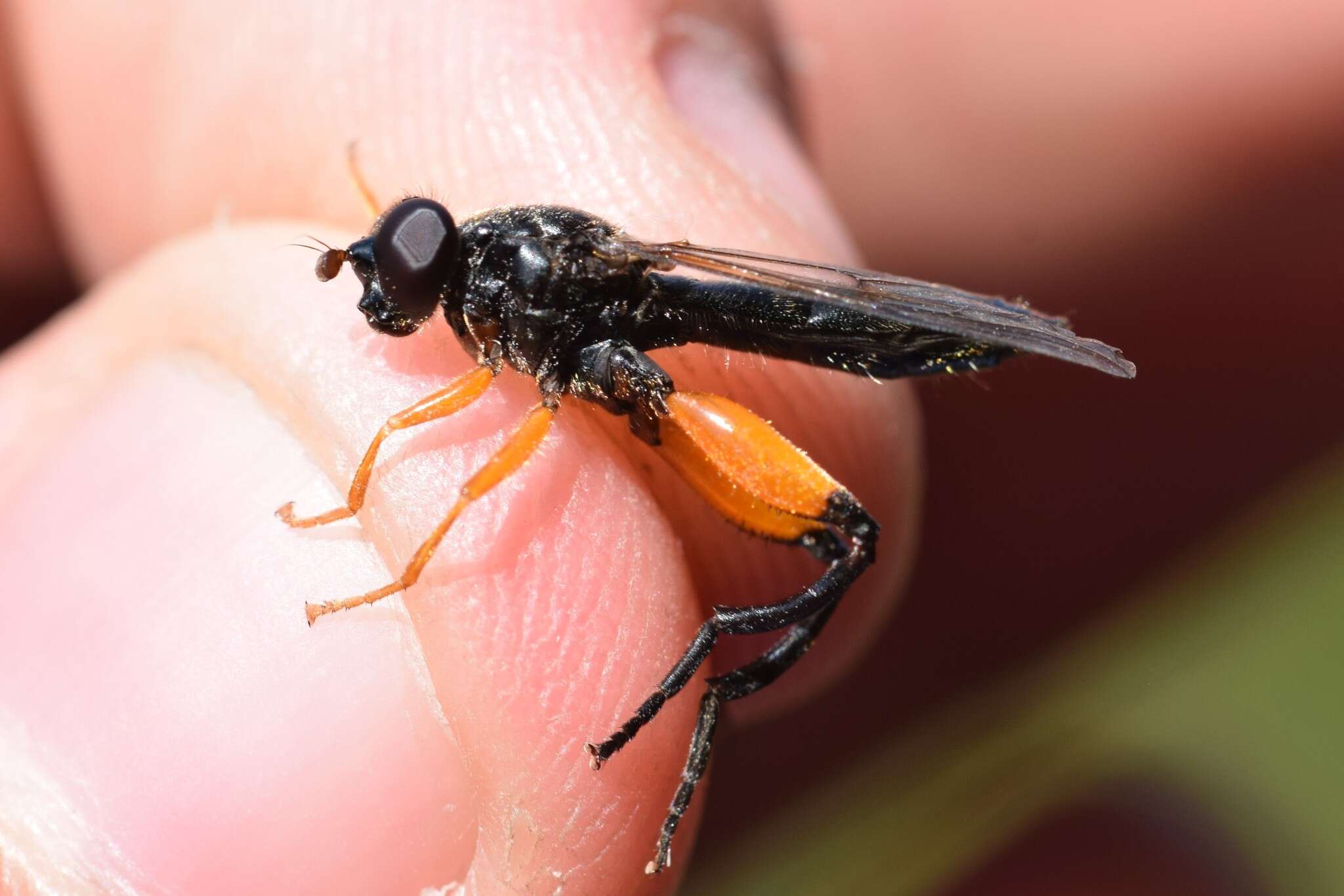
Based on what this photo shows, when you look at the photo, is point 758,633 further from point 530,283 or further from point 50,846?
point 50,846

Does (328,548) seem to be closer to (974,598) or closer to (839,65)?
→ (839,65)

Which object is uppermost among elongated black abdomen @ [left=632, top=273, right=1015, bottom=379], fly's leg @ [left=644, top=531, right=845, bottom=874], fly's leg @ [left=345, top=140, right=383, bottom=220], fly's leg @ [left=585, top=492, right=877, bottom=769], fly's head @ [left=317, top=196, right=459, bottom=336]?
fly's leg @ [left=345, top=140, right=383, bottom=220]

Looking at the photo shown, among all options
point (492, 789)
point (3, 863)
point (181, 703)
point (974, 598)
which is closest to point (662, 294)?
point (492, 789)

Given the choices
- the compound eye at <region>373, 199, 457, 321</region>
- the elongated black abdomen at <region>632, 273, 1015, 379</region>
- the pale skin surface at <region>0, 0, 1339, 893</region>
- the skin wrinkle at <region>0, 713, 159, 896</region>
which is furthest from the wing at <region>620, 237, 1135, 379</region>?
the skin wrinkle at <region>0, 713, 159, 896</region>

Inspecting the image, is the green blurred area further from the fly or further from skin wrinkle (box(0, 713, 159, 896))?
skin wrinkle (box(0, 713, 159, 896))

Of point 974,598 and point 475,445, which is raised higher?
point 475,445

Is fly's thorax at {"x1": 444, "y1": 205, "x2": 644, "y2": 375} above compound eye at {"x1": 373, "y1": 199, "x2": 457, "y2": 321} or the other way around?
the other way around
